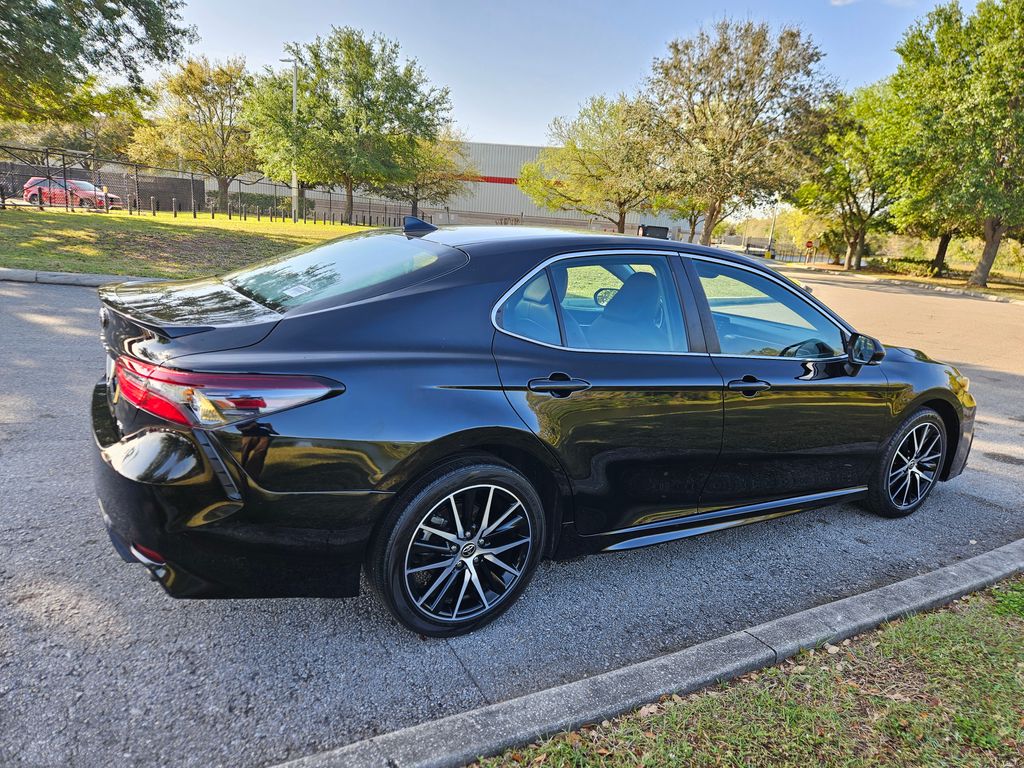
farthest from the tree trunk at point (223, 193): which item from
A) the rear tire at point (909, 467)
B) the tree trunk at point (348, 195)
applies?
the rear tire at point (909, 467)

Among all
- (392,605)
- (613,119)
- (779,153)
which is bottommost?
(392,605)

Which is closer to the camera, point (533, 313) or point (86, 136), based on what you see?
point (533, 313)

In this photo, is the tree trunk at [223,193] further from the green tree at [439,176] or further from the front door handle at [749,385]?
the front door handle at [749,385]

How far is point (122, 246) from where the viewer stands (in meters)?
14.5

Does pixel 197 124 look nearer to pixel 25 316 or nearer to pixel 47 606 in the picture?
pixel 25 316

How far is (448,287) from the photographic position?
2.57 meters

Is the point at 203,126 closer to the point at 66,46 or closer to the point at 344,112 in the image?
the point at 344,112

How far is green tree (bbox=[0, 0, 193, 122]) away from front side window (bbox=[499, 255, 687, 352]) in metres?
14.5

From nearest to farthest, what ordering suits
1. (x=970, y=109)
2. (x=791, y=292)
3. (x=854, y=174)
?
(x=791, y=292), (x=970, y=109), (x=854, y=174)

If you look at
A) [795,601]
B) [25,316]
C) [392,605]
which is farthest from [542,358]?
[25,316]

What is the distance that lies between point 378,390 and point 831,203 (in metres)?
49.7

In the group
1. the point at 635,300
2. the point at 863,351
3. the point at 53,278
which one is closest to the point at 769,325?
the point at 863,351

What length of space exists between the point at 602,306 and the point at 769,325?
1271 millimetres

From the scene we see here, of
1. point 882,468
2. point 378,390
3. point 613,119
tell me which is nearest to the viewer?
point 378,390
